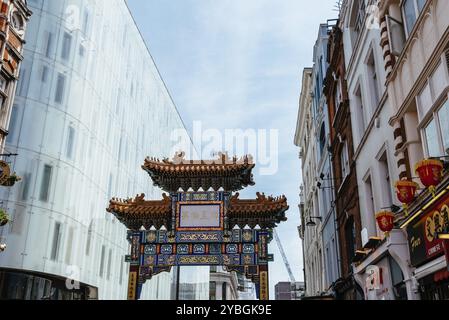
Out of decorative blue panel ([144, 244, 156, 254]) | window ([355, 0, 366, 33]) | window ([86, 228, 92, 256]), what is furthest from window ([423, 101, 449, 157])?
window ([86, 228, 92, 256])

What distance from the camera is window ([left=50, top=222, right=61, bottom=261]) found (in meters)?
27.6

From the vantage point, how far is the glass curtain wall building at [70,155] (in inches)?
1050

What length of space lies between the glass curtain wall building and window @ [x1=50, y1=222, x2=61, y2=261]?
0.06 metres

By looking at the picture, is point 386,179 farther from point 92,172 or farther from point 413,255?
point 92,172

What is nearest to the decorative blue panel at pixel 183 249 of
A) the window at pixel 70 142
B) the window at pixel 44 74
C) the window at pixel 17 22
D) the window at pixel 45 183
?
the window at pixel 45 183

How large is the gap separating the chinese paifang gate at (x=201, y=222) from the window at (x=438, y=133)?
417 inches

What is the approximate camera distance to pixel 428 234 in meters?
11.3

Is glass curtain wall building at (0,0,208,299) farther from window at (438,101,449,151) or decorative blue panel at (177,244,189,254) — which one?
window at (438,101,449,151)

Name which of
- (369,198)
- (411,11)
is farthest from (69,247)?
(411,11)

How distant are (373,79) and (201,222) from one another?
34.0ft

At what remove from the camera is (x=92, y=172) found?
105ft

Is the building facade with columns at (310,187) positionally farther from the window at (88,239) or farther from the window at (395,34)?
the window at (395,34)
